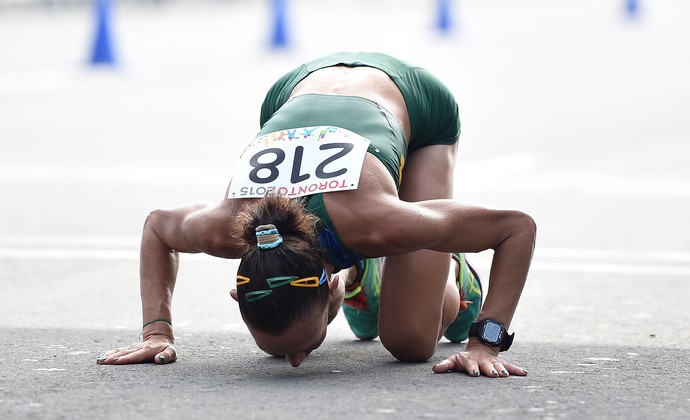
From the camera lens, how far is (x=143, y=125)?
1352 centimetres

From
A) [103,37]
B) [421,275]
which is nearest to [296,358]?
[421,275]

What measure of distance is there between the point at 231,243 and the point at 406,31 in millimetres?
19176

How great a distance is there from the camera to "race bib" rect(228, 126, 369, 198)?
4.99 m

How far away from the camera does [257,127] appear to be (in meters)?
13.6

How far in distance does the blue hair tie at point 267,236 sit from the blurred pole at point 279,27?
15518 mm

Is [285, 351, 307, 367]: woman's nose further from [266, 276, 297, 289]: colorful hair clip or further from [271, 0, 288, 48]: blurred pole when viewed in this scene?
[271, 0, 288, 48]: blurred pole

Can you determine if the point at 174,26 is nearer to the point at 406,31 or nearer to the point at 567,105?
the point at 406,31

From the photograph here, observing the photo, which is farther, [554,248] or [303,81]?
[554,248]

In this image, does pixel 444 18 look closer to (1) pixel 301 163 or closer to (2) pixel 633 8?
(2) pixel 633 8

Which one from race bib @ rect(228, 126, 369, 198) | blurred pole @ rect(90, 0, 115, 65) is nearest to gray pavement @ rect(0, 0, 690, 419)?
blurred pole @ rect(90, 0, 115, 65)

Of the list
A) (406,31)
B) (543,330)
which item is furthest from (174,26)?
(543,330)

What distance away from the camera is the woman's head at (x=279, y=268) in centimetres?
468

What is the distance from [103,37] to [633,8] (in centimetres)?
1397

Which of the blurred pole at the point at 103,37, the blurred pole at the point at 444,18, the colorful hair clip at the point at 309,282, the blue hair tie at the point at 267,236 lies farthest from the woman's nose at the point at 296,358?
the blurred pole at the point at 444,18
